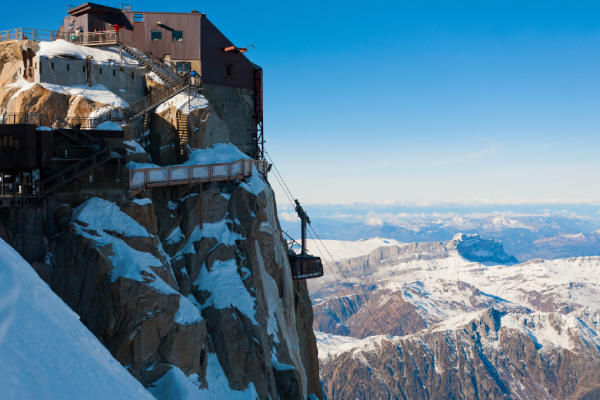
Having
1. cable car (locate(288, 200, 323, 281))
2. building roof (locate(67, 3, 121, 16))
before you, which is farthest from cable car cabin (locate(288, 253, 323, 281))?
building roof (locate(67, 3, 121, 16))

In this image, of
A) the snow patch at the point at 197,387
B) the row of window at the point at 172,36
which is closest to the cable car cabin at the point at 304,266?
the snow patch at the point at 197,387

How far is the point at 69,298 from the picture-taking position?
30.8 m

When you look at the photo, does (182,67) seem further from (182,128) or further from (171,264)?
(171,264)

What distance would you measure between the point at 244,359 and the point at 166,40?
1518 inches

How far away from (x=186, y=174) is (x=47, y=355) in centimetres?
3409

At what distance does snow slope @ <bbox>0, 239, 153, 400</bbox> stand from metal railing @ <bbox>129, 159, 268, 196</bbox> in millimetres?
28255

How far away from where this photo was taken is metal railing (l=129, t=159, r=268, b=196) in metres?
36.4

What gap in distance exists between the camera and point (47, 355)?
22.7 ft

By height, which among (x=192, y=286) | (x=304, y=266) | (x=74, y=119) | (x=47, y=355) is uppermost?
(x=74, y=119)

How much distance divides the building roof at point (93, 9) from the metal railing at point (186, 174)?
89.8 feet

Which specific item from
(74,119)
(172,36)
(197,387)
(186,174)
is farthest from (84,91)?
(197,387)

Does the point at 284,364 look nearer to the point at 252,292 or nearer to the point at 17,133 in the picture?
the point at 252,292

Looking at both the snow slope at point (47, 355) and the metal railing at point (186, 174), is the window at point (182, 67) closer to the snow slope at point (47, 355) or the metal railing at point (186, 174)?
the metal railing at point (186, 174)

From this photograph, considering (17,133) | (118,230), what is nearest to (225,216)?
(118,230)
